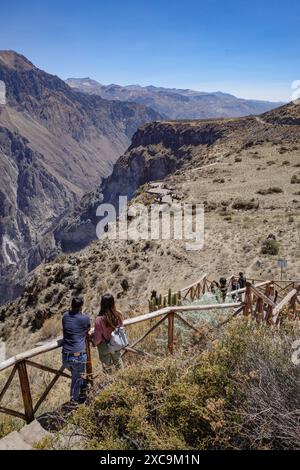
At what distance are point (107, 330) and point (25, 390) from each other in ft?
4.09

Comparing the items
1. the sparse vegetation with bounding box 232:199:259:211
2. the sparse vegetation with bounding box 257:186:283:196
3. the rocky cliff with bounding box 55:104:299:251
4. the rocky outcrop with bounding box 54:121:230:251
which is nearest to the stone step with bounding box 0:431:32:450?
the sparse vegetation with bounding box 232:199:259:211

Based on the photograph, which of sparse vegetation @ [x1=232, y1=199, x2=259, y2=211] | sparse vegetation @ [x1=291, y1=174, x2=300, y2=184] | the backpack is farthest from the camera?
sparse vegetation @ [x1=291, y1=174, x2=300, y2=184]

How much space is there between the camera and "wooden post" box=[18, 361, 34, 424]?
492cm

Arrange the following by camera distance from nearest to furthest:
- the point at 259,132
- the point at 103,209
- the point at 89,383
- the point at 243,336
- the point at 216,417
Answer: the point at 216,417, the point at 243,336, the point at 89,383, the point at 259,132, the point at 103,209

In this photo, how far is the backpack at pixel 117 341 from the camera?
17.8 ft

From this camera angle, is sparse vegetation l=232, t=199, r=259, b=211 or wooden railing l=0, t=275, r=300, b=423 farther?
Answer: sparse vegetation l=232, t=199, r=259, b=211

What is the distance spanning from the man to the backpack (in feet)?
1.17

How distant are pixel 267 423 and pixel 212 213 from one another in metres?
23.7

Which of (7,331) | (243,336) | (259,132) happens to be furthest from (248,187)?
(259,132)

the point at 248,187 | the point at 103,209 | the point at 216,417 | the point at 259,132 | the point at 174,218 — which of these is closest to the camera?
the point at 216,417

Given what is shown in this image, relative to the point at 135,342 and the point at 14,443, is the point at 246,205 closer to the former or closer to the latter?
the point at 135,342

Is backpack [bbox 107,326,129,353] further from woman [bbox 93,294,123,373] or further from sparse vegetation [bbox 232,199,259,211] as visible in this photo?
sparse vegetation [bbox 232,199,259,211]
